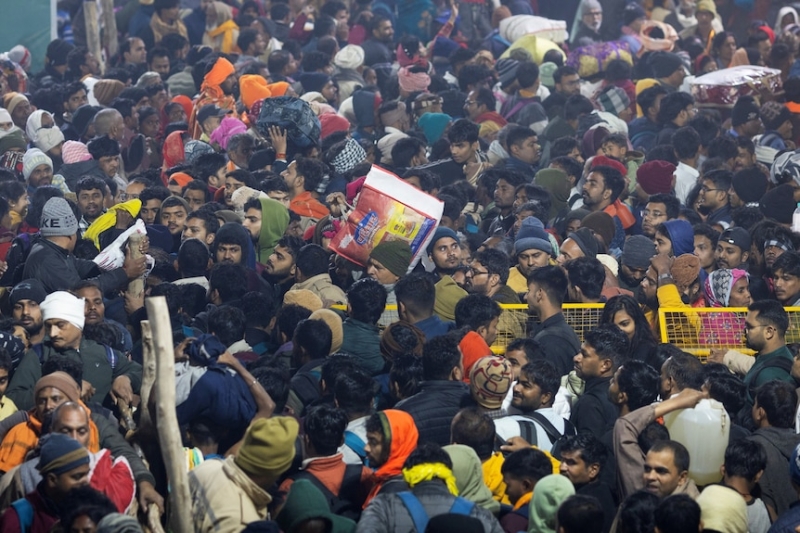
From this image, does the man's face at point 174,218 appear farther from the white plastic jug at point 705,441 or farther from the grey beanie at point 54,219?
the white plastic jug at point 705,441

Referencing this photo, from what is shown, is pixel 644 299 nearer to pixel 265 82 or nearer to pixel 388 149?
pixel 388 149

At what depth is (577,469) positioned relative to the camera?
22.2 ft

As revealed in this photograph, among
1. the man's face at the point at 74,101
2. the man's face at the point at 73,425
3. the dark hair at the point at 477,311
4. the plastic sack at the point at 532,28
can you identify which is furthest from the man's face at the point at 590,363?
the plastic sack at the point at 532,28

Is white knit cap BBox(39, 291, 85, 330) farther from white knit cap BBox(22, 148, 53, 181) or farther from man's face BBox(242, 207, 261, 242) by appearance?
white knit cap BBox(22, 148, 53, 181)

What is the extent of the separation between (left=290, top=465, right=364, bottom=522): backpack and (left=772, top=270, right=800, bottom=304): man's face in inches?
143

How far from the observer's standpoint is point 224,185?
39.2ft

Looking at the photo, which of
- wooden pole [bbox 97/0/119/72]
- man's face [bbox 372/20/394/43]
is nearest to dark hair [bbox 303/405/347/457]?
man's face [bbox 372/20/394/43]

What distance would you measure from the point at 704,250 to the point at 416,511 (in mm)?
4552

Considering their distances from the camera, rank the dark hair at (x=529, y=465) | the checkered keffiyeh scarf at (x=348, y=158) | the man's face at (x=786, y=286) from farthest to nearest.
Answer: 1. the checkered keffiyeh scarf at (x=348, y=158)
2. the man's face at (x=786, y=286)
3. the dark hair at (x=529, y=465)

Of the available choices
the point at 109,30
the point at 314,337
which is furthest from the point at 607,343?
the point at 109,30

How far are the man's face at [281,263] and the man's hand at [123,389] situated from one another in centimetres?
228

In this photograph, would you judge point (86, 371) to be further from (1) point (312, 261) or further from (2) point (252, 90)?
(2) point (252, 90)

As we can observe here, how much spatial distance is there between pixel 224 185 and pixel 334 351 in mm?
3921

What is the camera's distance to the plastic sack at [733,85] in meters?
14.4
